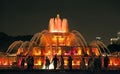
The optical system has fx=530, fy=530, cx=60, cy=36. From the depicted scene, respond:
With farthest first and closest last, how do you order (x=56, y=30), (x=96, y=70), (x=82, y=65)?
(x=56, y=30) < (x=82, y=65) < (x=96, y=70)

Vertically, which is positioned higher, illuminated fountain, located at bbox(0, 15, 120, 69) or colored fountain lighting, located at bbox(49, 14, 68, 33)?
colored fountain lighting, located at bbox(49, 14, 68, 33)

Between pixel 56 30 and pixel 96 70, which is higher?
pixel 56 30

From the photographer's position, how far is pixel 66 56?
56844 mm

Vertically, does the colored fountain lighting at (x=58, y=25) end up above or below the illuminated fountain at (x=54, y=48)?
above

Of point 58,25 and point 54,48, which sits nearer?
point 54,48

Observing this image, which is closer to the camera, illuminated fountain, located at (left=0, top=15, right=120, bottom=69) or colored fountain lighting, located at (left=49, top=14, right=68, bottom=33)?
illuminated fountain, located at (left=0, top=15, right=120, bottom=69)

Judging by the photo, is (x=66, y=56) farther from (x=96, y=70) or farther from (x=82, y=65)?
(x=96, y=70)

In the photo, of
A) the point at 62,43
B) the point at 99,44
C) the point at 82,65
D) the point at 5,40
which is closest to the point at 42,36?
the point at 62,43

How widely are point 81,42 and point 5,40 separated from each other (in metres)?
61.0

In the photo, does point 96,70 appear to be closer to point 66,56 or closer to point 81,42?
point 66,56

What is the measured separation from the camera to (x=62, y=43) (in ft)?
210

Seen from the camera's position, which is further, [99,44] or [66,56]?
[99,44]

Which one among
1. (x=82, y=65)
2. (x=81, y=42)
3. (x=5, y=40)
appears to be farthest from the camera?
(x=5, y=40)

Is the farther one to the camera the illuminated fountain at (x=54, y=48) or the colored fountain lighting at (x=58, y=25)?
the colored fountain lighting at (x=58, y=25)
